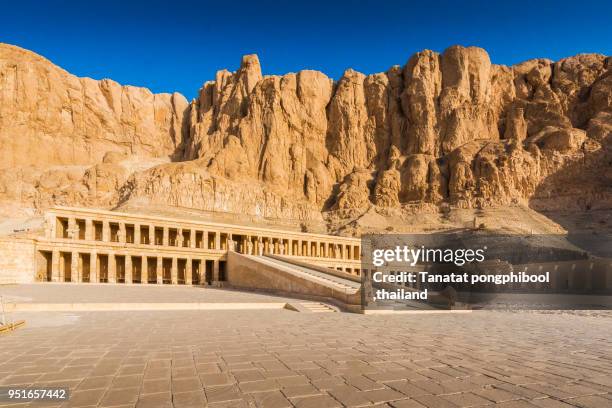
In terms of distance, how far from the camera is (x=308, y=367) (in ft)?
18.8

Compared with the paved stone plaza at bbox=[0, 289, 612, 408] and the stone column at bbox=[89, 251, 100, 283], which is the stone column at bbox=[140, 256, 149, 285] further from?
the paved stone plaza at bbox=[0, 289, 612, 408]

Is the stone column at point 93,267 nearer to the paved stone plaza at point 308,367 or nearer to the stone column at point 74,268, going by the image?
the stone column at point 74,268

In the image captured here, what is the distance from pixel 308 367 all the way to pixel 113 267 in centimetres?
3006

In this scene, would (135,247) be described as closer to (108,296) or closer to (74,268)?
(74,268)

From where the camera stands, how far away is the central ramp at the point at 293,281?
1756cm

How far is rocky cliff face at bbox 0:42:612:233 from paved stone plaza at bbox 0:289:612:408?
62.6 meters

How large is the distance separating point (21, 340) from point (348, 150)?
84.3 metres

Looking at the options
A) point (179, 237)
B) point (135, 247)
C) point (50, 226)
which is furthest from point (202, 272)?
point (50, 226)

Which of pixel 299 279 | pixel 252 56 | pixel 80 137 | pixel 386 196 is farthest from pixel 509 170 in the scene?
pixel 80 137

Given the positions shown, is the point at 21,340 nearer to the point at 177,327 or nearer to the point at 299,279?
the point at 177,327

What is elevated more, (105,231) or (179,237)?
(105,231)

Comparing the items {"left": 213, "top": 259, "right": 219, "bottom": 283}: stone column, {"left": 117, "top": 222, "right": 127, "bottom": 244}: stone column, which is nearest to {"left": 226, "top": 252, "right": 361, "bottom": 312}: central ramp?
{"left": 213, "top": 259, "right": 219, "bottom": 283}: stone column

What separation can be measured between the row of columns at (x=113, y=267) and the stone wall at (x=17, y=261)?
5.07ft

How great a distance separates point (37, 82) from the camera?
8400 centimetres
